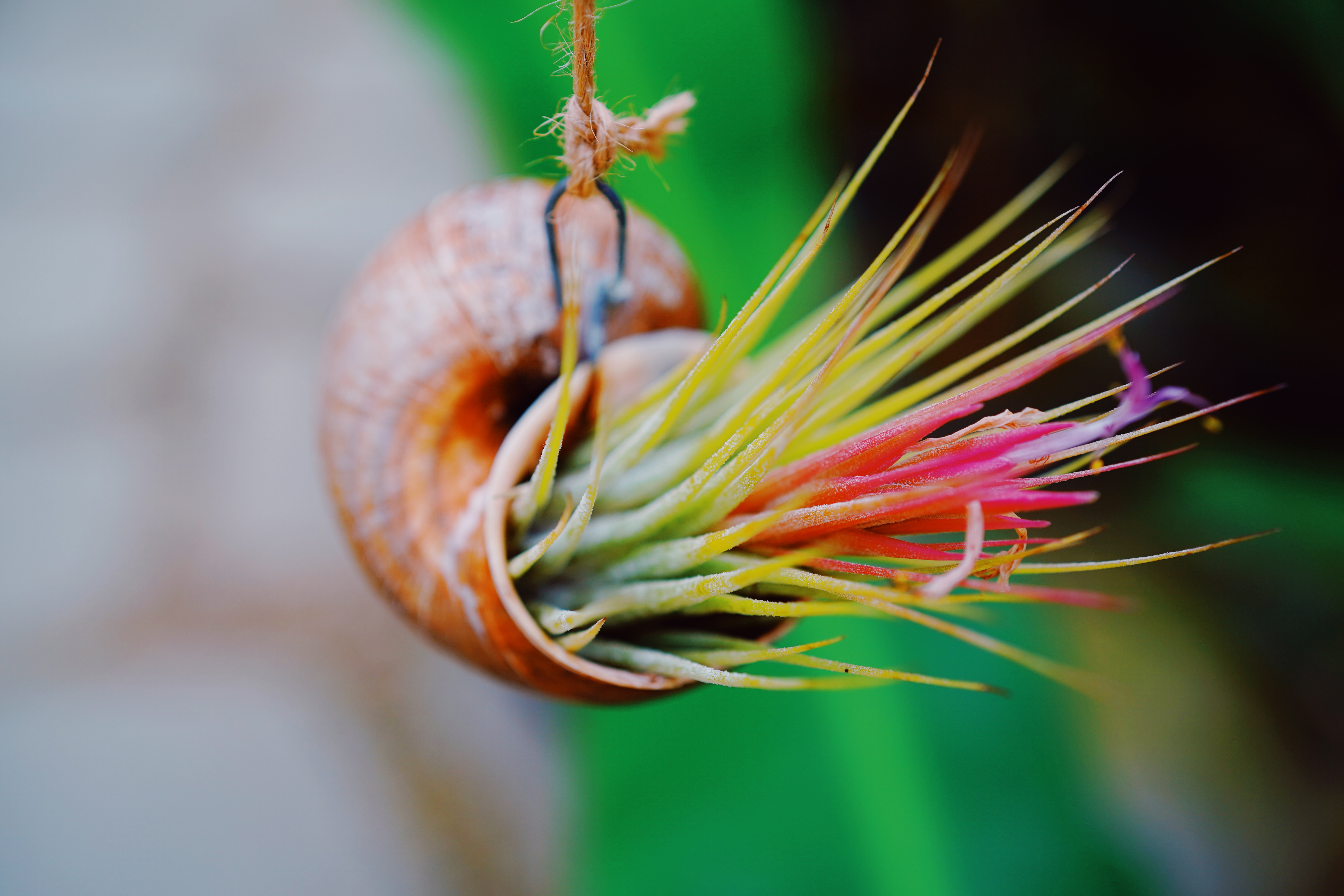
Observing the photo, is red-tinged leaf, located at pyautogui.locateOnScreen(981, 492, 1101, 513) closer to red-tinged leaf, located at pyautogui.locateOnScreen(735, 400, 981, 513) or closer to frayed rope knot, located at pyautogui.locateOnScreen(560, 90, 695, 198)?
red-tinged leaf, located at pyautogui.locateOnScreen(735, 400, 981, 513)

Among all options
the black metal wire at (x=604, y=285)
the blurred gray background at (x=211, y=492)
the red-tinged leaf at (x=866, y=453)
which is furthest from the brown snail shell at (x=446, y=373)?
the blurred gray background at (x=211, y=492)

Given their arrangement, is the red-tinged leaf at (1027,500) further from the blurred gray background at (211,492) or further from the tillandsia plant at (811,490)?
the blurred gray background at (211,492)

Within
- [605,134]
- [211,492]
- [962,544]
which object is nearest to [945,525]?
[962,544]

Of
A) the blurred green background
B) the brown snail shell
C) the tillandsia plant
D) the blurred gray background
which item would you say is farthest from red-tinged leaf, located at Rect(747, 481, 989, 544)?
the blurred gray background

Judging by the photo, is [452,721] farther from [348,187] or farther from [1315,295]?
[1315,295]

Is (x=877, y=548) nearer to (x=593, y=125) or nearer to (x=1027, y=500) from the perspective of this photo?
(x=1027, y=500)

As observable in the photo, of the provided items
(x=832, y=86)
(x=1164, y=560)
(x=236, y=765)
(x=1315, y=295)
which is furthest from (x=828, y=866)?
(x=832, y=86)

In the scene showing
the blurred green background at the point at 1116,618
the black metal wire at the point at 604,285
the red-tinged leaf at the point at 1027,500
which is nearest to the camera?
the red-tinged leaf at the point at 1027,500
